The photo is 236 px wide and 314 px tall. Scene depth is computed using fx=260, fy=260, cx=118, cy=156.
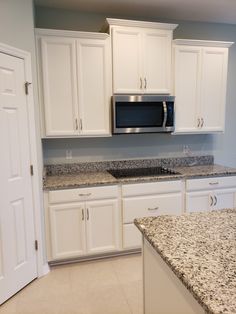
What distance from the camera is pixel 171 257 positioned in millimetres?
1114

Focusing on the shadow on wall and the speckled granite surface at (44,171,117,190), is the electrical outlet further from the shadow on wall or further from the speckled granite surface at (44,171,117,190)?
the speckled granite surface at (44,171,117,190)

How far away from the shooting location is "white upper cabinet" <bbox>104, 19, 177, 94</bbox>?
9.03 feet

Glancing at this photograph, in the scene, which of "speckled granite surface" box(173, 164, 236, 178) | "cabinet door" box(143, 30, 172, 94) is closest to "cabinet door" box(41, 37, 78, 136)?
"cabinet door" box(143, 30, 172, 94)

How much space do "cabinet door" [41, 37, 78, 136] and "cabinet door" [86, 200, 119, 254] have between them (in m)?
0.84

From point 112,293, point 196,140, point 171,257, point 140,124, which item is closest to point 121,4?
point 140,124

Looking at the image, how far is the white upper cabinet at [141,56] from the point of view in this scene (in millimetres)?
2752

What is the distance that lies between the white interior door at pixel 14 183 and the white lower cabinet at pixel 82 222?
27 cm

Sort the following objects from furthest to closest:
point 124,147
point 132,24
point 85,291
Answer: point 124,147 → point 132,24 → point 85,291

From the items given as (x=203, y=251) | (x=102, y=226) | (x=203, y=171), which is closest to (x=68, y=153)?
(x=102, y=226)

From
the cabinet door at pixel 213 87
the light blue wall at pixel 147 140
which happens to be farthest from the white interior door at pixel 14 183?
the cabinet door at pixel 213 87

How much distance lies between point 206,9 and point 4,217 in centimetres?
304

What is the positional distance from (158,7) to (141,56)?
0.60m

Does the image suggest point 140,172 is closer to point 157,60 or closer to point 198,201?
point 198,201

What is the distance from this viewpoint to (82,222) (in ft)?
8.89
